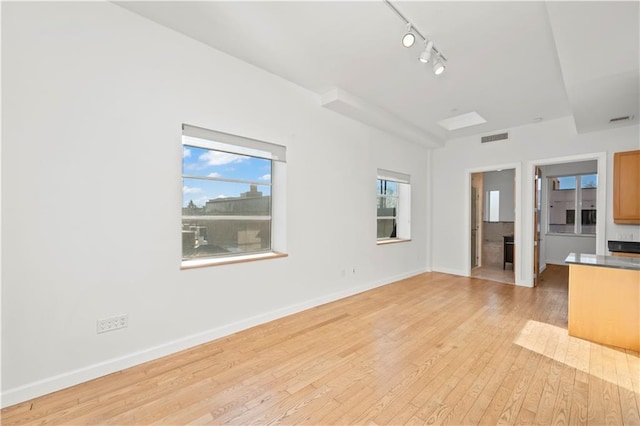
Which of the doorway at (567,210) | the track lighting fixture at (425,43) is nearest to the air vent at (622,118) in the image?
the doorway at (567,210)

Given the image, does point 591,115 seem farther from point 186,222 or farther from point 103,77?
point 103,77

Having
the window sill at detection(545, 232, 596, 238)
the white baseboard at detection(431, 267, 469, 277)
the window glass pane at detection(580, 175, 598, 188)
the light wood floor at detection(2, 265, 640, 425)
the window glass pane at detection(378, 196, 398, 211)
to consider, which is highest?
the window glass pane at detection(580, 175, 598, 188)

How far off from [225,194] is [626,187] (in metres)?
5.62

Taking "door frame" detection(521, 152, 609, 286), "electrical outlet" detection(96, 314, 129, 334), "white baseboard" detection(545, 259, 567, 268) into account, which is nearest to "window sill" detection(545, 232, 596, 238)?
"white baseboard" detection(545, 259, 567, 268)

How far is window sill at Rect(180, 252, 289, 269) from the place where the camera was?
8.99 ft

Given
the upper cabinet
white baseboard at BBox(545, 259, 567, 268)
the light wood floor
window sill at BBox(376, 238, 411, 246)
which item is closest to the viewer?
the light wood floor

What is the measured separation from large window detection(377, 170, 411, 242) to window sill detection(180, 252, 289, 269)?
2546mm

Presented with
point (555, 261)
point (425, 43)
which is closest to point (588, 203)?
point (555, 261)

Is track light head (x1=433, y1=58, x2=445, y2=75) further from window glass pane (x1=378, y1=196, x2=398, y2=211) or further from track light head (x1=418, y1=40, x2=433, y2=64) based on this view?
window glass pane (x1=378, y1=196, x2=398, y2=211)

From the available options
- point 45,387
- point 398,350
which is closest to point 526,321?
point 398,350

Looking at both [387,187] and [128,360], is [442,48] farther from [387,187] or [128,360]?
[128,360]

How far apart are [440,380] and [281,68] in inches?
135

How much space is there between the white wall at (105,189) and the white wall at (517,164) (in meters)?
4.09

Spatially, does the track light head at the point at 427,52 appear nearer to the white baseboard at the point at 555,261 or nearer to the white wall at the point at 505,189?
the white wall at the point at 505,189
